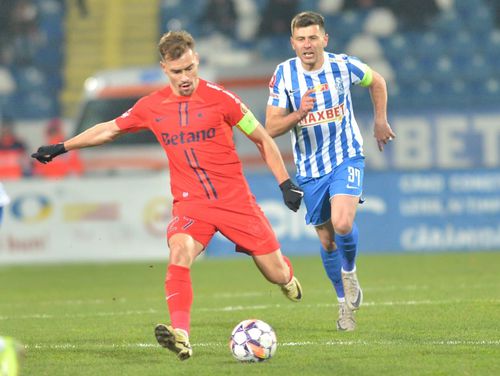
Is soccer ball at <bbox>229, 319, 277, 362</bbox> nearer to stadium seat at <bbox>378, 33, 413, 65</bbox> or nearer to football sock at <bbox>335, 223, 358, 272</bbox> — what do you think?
football sock at <bbox>335, 223, 358, 272</bbox>

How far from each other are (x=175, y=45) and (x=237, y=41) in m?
17.2

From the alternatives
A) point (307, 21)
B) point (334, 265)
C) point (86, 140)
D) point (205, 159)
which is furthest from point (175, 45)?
point (334, 265)

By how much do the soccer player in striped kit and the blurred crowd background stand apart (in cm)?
1306

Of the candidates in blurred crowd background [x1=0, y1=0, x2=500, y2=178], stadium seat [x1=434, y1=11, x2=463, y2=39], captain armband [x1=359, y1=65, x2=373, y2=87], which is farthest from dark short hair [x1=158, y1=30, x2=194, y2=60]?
stadium seat [x1=434, y1=11, x2=463, y2=39]

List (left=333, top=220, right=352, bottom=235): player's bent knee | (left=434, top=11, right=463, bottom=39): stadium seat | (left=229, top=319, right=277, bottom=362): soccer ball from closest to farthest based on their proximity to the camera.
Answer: (left=229, top=319, right=277, bottom=362): soccer ball → (left=333, top=220, right=352, bottom=235): player's bent knee → (left=434, top=11, right=463, bottom=39): stadium seat

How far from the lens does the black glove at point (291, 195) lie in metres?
6.58

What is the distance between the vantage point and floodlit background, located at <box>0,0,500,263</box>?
52.7 feet

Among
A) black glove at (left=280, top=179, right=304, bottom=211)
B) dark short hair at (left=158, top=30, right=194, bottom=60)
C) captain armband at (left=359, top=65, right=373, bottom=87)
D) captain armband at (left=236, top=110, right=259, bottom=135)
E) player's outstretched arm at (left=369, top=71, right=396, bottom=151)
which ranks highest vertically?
dark short hair at (left=158, top=30, right=194, bottom=60)

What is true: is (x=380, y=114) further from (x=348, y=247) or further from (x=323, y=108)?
(x=348, y=247)

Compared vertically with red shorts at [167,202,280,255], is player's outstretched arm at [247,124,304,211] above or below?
above

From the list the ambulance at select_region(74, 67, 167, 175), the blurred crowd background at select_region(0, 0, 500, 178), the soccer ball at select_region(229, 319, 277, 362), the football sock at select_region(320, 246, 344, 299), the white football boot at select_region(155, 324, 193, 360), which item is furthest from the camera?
the blurred crowd background at select_region(0, 0, 500, 178)

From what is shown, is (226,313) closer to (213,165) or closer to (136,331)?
(136,331)

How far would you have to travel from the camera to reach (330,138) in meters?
8.16

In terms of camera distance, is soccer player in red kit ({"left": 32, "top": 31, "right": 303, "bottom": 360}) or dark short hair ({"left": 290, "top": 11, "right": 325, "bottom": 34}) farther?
dark short hair ({"left": 290, "top": 11, "right": 325, "bottom": 34})
